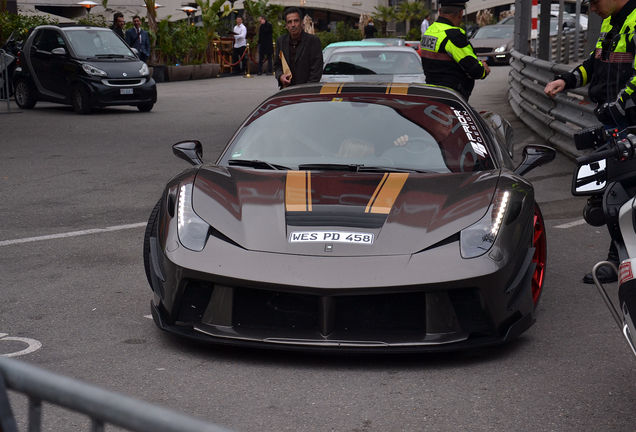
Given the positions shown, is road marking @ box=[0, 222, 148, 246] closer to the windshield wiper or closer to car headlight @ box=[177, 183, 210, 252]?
the windshield wiper

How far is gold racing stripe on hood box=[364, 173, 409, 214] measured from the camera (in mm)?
4062

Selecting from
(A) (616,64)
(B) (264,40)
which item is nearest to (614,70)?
(A) (616,64)

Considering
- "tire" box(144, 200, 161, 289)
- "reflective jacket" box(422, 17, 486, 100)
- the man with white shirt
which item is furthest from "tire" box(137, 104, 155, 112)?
the man with white shirt

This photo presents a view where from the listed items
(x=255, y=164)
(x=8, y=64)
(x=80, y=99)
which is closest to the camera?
(x=255, y=164)

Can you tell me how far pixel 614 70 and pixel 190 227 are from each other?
2.84m

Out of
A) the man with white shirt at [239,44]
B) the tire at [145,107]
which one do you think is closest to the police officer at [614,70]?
the tire at [145,107]

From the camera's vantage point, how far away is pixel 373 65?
486 inches

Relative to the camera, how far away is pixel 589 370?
3709 millimetres

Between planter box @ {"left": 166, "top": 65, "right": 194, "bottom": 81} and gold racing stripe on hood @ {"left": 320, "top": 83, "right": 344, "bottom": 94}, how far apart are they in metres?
22.0

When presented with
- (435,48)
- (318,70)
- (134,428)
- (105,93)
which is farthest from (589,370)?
(105,93)

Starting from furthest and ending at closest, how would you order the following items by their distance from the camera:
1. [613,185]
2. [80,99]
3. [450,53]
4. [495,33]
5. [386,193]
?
1. [495,33]
2. [80,99]
3. [450,53]
4. [386,193]
5. [613,185]

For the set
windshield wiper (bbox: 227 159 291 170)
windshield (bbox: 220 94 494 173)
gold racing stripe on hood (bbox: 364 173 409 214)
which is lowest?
gold racing stripe on hood (bbox: 364 173 409 214)

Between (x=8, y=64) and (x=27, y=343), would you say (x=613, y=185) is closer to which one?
(x=27, y=343)

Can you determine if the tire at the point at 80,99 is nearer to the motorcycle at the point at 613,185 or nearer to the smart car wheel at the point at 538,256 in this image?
the smart car wheel at the point at 538,256
